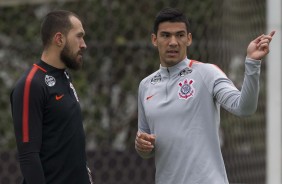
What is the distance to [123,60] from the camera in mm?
7090

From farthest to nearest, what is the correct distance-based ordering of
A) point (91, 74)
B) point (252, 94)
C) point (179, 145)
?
1. point (91, 74)
2. point (179, 145)
3. point (252, 94)

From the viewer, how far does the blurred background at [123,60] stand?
6953 millimetres

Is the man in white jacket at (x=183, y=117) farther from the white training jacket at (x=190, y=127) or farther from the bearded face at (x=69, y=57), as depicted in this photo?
the bearded face at (x=69, y=57)

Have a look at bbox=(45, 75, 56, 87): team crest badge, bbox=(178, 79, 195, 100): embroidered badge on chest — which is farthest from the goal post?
bbox=(45, 75, 56, 87): team crest badge

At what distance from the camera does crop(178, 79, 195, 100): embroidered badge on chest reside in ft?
15.4

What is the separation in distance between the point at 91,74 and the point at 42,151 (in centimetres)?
248

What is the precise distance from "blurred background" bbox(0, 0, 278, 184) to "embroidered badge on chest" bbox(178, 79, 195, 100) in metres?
2.12

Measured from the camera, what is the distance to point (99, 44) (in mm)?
7004

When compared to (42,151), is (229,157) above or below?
below

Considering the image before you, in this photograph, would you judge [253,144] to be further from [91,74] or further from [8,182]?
[8,182]

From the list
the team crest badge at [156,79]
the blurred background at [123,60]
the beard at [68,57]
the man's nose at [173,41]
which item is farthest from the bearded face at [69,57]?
the blurred background at [123,60]

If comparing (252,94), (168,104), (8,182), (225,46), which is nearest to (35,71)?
(168,104)

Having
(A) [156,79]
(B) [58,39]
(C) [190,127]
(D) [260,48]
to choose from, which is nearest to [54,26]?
(B) [58,39]

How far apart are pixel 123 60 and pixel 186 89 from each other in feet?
7.90
